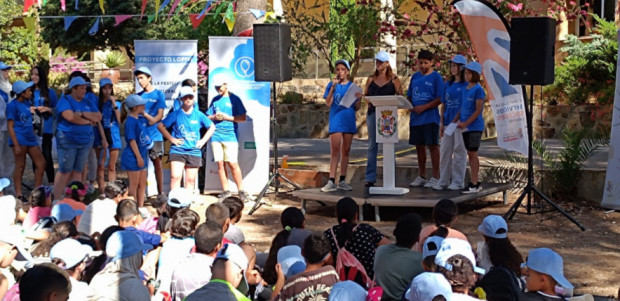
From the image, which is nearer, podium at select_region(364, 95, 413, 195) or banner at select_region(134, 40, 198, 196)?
podium at select_region(364, 95, 413, 195)

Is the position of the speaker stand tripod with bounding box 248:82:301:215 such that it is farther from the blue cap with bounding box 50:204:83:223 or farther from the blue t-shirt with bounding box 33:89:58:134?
the blue cap with bounding box 50:204:83:223

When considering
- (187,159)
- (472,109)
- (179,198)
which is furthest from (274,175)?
(179,198)

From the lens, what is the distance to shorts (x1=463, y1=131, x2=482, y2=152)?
1001 cm

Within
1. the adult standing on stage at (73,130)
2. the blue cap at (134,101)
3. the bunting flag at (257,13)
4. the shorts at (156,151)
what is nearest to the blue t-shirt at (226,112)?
the shorts at (156,151)

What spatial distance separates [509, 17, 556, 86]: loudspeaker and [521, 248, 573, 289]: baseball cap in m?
4.93

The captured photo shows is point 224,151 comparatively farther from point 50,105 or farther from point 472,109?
point 472,109

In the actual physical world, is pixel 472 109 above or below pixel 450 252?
above

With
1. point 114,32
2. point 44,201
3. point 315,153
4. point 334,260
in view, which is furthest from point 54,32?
point 334,260

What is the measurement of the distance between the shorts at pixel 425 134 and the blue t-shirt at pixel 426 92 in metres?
0.05

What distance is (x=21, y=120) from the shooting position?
11.1m

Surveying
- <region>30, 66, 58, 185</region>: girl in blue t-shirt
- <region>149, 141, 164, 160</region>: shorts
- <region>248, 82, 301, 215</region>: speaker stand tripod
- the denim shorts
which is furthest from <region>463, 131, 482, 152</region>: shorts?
<region>30, 66, 58, 185</region>: girl in blue t-shirt

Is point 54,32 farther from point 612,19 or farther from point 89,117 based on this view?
point 89,117

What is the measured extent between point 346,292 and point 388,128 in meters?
5.33

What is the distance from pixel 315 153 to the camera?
15.0 meters
